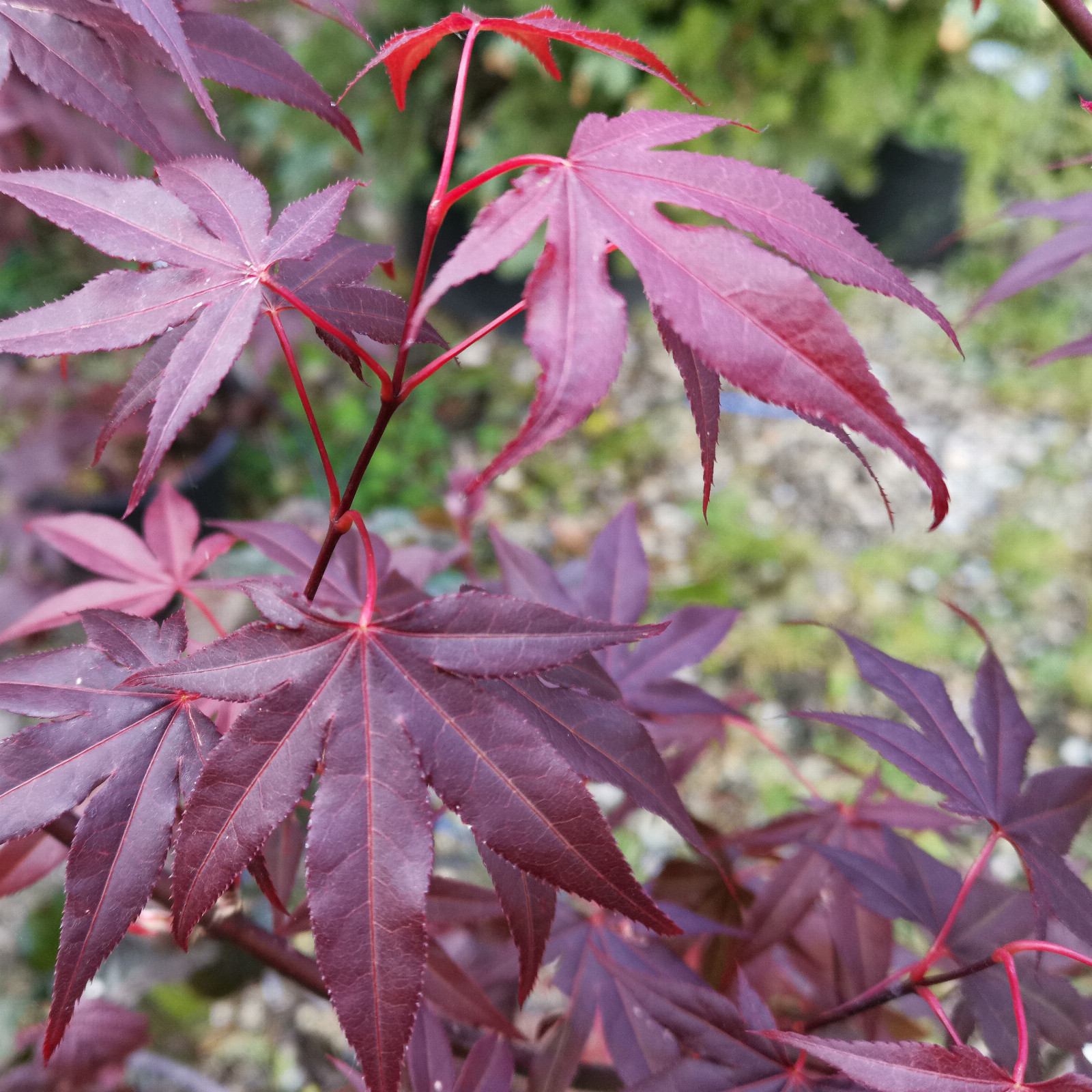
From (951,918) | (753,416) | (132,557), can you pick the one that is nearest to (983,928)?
(951,918)

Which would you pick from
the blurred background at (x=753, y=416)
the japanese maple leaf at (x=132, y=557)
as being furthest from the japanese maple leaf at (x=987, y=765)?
the blurred background at (x=753, y=416)

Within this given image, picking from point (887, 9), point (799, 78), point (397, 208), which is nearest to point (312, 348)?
point (397, 208)

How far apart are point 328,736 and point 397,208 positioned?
277 centimetres

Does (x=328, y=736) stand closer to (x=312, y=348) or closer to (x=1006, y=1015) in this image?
(x=1006, y=1015)

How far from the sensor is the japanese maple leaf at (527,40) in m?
0.39

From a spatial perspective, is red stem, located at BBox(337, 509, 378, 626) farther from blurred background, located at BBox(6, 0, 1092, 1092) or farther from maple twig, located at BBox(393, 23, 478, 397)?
blurred background, located at BBox(6, 0, 1092, 1092)

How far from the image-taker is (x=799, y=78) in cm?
223

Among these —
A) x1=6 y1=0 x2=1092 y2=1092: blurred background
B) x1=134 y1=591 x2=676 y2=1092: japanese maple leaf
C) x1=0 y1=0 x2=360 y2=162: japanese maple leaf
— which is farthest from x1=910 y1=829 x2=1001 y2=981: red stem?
x1=6 y1=0 x2=1092 y2=1092: blurred background

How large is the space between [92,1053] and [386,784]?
0.68 metres

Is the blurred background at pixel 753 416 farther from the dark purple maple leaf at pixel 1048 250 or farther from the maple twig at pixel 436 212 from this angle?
the maple twig at pixel 436 212

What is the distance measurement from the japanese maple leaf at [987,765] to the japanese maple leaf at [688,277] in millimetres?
204

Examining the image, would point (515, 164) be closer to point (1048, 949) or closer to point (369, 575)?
point (369, 575)

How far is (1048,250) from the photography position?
707 millimetres

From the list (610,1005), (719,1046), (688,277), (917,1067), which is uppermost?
(688,277)
